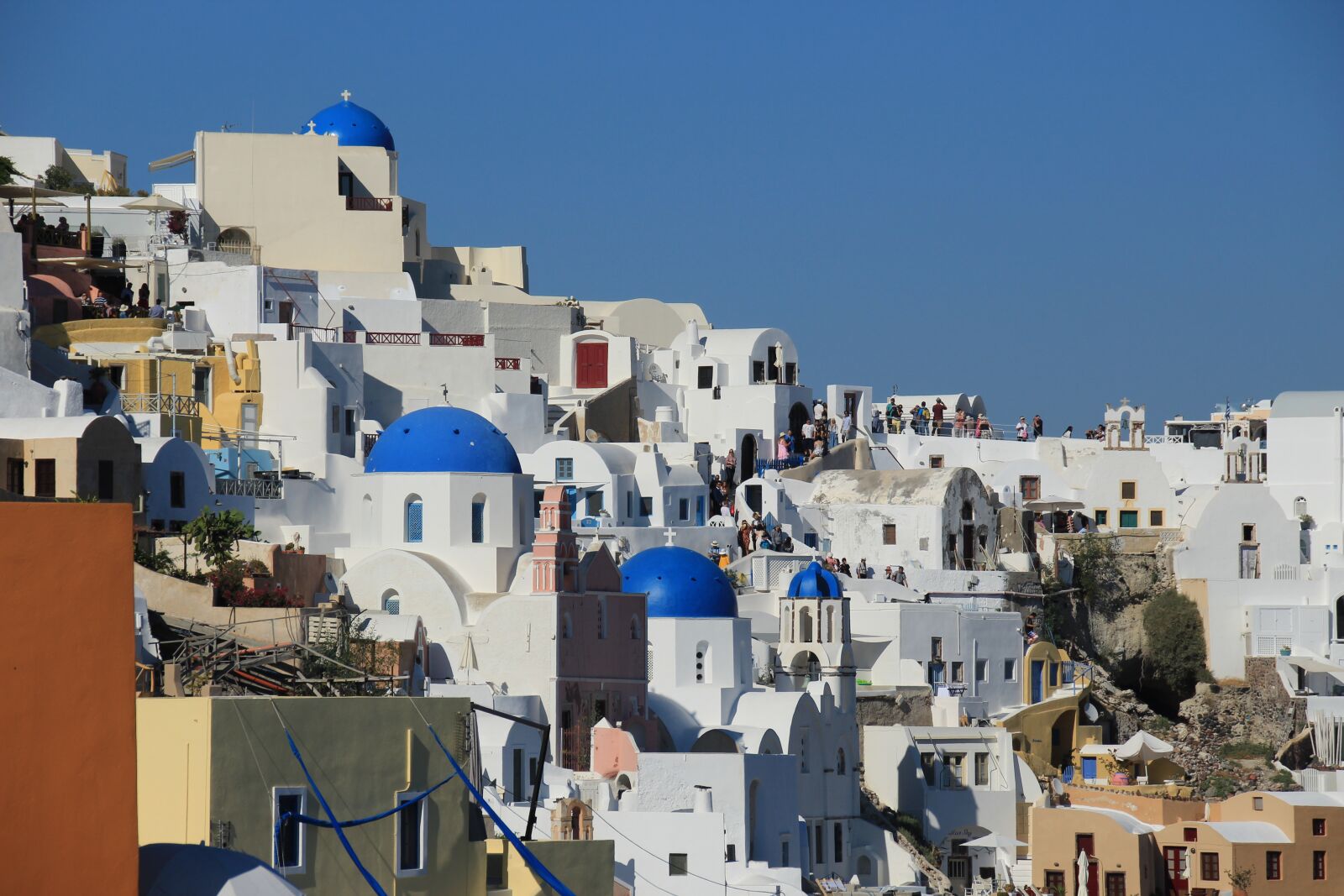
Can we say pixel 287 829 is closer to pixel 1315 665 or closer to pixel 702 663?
pixel 702 663

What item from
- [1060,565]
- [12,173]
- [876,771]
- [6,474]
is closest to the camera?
[6,474]

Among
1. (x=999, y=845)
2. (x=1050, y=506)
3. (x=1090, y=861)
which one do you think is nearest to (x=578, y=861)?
(x=1090, y=861)

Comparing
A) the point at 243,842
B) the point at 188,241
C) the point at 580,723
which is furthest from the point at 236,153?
the point at 243,842

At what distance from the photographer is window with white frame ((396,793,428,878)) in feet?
64.8

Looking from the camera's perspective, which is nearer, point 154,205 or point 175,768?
point 175,768

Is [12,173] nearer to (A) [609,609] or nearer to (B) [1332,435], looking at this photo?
(A) [609,609]

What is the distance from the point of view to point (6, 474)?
32.9 metres

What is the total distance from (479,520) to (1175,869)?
549 inches

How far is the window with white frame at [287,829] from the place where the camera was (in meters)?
18.6

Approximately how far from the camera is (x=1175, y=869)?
142 feet

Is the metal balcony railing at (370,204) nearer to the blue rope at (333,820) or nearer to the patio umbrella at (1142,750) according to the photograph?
the patio umbrella at (1142,750)

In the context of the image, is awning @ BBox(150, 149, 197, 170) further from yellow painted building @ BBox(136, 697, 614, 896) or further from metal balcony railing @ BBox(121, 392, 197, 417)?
yellow painted building @ BBox(136, 697, 614, 896)

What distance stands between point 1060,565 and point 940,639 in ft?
26.3

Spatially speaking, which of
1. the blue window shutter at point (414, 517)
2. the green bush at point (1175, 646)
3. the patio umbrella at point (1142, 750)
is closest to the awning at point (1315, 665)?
the green bush at point (1175, 646)
